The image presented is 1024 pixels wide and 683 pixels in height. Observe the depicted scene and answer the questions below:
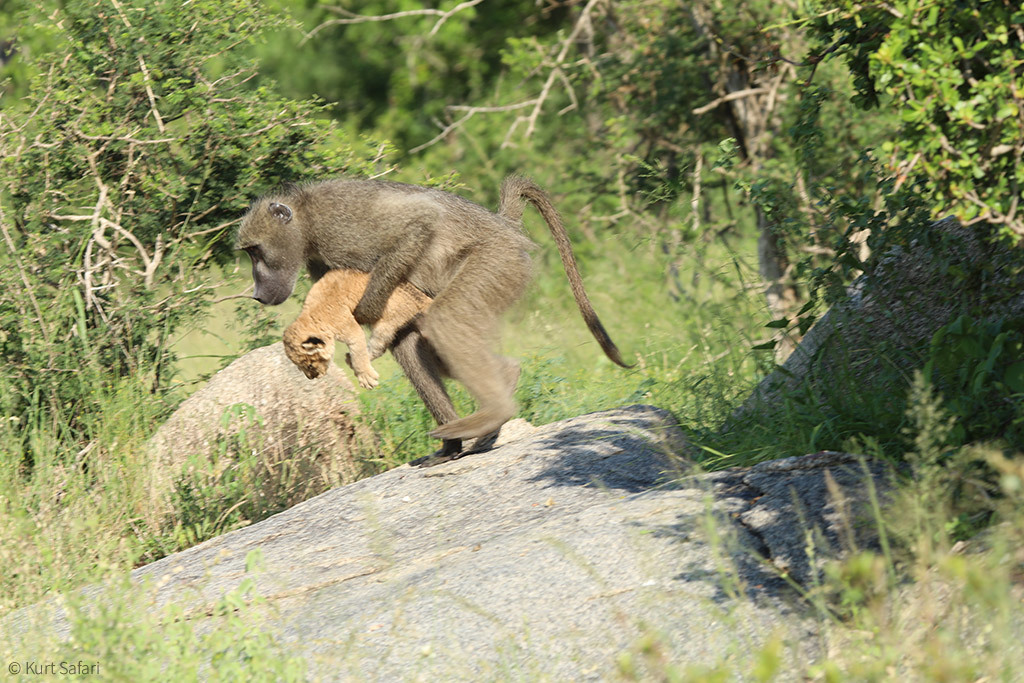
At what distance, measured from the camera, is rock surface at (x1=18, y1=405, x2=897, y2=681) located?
3549mm

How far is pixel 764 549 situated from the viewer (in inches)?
A: 155

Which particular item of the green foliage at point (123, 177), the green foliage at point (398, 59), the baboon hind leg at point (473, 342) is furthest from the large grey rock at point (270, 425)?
the green foliage at point (398, 59)

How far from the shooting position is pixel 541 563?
406 centimetres

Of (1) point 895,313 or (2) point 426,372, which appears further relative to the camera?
(2) point 426,372

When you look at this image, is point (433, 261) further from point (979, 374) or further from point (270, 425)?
point (979, 374)

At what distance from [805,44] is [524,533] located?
6167 millimetres

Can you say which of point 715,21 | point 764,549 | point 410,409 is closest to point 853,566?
point 764,549

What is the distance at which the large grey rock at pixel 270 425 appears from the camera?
241 inches

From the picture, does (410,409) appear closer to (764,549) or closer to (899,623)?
(764,549)

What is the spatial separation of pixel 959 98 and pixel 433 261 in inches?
110

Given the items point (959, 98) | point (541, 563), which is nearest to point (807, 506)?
point (541, 563)

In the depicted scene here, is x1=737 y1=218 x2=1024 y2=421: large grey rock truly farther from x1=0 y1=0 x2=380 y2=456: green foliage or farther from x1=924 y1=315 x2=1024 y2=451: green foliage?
x1=0 y1=0 x2=380 y2=456: green foliage

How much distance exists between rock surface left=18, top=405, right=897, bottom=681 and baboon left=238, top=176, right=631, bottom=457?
435 millimetres

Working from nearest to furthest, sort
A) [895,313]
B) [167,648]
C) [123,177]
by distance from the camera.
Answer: [167,648], [895,313], [123,177]
